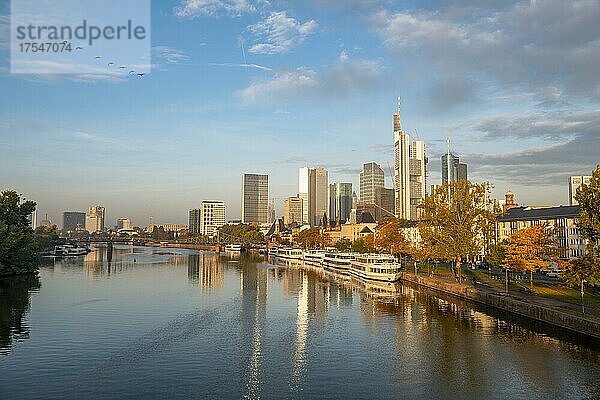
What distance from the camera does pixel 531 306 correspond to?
43.2 metres

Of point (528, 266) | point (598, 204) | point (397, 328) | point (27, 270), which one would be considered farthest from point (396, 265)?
point (27, 270)

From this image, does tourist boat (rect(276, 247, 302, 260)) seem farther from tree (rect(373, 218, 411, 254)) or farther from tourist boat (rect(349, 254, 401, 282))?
tourist boat (rect(349, 254, 401, 282))

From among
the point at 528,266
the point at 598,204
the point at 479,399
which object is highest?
the point at 598,204

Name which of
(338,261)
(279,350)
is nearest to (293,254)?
(338,261)

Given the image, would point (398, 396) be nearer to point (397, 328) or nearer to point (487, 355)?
point (487, 355)

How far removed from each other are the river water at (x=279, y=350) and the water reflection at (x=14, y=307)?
142 millimetres

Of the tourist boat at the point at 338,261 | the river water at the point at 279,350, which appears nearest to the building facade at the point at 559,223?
the tourist boat at the point at 338,261

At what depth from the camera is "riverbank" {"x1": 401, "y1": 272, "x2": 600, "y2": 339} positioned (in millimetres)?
36325

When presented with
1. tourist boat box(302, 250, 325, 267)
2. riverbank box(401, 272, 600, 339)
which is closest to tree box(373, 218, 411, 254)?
tourist boat box(302, 250, 325, 267)

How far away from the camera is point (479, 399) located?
2567 centimetres

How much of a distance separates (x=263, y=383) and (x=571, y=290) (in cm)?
3456

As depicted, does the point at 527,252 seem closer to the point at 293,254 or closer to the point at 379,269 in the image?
the point at 379,269

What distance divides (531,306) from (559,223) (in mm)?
49805

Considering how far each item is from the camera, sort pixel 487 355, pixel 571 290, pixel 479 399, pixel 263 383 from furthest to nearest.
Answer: pixel 571 290 → pixel 487 355 → pixel 263 383 → pixel 479 399
